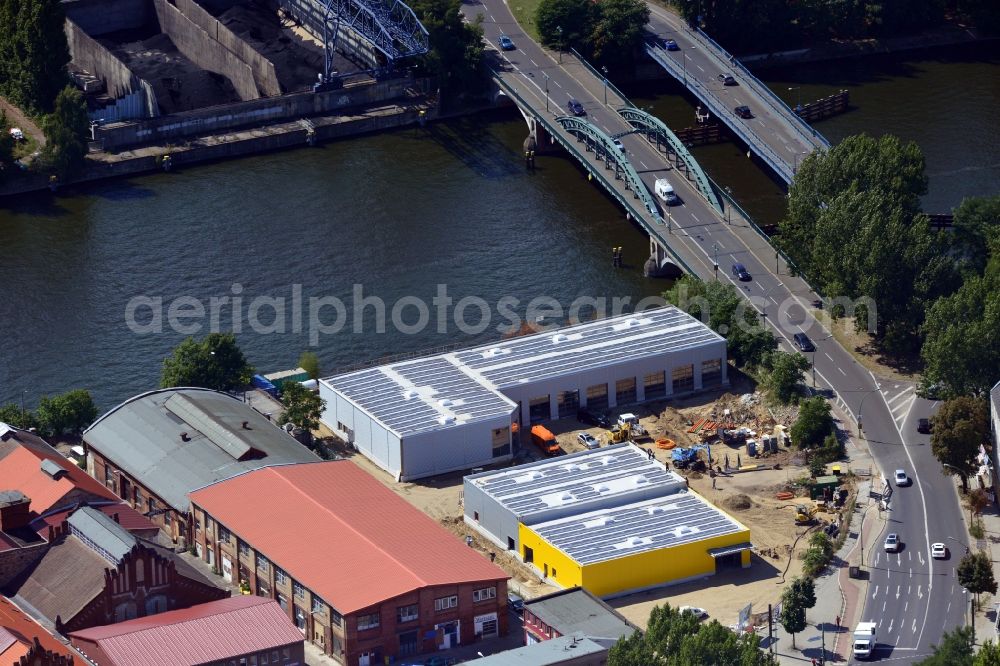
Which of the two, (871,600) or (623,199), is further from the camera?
(623,199)

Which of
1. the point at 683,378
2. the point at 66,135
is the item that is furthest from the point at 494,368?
the point at 66,135

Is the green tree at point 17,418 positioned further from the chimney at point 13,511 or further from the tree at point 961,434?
the tree at point 961,434

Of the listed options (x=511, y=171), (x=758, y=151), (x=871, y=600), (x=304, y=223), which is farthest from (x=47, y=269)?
(x=871, y=600)

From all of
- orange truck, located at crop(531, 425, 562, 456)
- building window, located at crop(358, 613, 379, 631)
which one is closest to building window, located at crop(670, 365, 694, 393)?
orange truck, located at crop(531, 425, 562, 456)

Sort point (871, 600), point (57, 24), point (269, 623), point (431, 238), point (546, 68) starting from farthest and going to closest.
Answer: point (546, 68)
point (57, 24)
point (431, 238)
point (871, 600)
point (269, 623)

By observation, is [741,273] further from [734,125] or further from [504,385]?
[734,125]

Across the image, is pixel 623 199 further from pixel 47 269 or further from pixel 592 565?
pixel 592 565

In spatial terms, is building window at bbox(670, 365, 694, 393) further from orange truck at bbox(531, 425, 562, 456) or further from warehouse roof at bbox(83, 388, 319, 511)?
warehouse roof at bbox(83, 388, 319, 511)

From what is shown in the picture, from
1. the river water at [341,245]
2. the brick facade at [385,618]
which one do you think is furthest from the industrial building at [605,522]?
the river water at [341,245]
